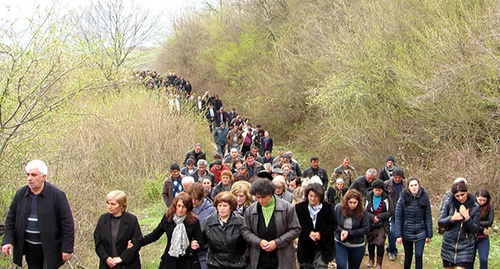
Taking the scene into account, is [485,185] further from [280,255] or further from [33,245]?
[33,245]

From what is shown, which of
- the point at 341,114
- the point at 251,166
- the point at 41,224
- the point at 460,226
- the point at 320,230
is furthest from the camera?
the point at 341,114

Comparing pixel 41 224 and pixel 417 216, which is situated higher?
pixel 41 224

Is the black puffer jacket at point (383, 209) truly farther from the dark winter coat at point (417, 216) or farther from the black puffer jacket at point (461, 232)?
the black puffer jacket at point (461, 232)

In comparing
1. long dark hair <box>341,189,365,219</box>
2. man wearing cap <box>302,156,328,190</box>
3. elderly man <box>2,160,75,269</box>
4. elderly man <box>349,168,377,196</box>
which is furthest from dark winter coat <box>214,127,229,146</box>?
elderly man <box>2,160,75,269</box>

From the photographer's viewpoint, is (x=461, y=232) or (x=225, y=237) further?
(x=461, y=232)

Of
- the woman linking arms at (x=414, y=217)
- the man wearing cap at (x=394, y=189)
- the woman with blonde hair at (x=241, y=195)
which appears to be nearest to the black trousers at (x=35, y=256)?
the woman with blonde hair at (x=241, y=195)

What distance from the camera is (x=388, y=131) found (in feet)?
56.6

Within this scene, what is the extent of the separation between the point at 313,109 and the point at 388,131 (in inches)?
329

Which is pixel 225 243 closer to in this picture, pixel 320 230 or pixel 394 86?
pixel 320 230

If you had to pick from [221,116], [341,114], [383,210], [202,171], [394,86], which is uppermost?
[394,86]

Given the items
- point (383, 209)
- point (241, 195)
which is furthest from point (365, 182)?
point (241, 195)

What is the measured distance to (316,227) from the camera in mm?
7211

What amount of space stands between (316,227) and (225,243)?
48.0 inches

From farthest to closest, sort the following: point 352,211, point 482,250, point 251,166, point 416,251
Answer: point 251,166
point 416,251
point 482,250
point 352,211
